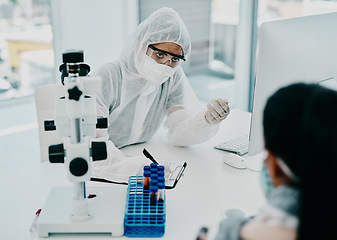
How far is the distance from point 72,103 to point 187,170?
64cm

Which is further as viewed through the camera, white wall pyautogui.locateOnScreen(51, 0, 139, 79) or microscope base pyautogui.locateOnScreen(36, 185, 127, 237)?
white wall pyautogui.locateOnScreen(51, 0, 139, 79)

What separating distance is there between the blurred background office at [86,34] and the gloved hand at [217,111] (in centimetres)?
191

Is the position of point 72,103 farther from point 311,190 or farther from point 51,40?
point 51,40

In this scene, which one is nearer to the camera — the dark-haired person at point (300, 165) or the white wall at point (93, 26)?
the dark-haired person at point (300, 165)

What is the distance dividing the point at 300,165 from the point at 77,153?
1.98 feet

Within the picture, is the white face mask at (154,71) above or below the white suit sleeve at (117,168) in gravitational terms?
above

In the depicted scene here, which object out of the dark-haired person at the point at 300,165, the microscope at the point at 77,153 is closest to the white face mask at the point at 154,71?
the microscope at the point at 77,153

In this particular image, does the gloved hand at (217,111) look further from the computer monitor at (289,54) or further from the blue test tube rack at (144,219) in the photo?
the blue test tube rack at (144,219)

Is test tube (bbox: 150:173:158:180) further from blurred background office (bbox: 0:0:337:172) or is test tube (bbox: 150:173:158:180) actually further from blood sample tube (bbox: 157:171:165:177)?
blurred background office (bbox: 0:0:337:172)

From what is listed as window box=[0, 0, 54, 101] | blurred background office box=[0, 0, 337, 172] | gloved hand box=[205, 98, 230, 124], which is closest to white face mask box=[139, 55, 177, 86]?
gloved hand box=[205, 98, 230, 124]

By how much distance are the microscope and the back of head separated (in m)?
0.54

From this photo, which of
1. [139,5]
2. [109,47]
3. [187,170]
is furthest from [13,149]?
[187,170]

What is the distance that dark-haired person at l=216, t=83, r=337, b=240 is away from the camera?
601 mm

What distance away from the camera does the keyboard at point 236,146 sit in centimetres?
166
